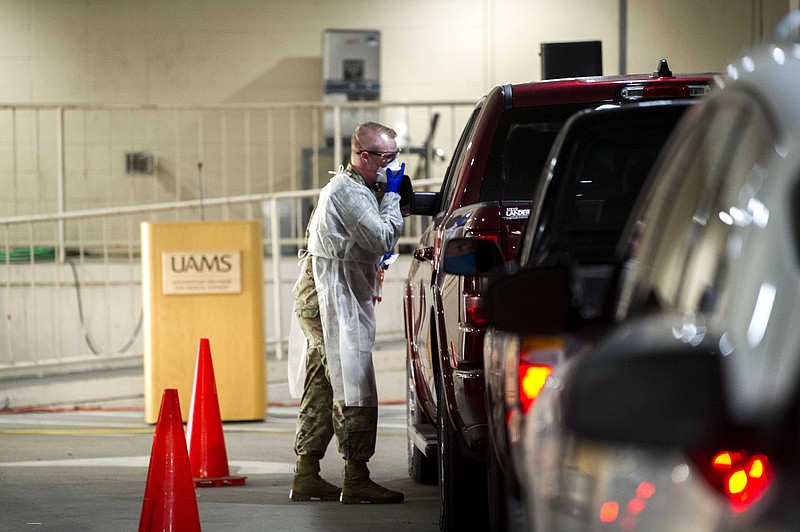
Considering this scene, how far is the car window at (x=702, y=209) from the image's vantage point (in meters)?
1.80

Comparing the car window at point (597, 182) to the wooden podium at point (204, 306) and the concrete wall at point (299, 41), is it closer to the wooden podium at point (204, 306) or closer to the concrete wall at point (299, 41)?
the wooden podium at point (204, 306)

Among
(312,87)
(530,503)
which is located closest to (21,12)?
(312,87)

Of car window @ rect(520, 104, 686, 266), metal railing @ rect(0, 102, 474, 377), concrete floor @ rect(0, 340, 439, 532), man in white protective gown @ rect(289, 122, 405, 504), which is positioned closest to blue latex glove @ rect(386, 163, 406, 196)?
man in white protective gown @ rect(289, 122, 405, 504)

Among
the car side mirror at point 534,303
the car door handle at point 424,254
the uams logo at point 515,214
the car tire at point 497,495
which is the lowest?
the car tire at point 497,495

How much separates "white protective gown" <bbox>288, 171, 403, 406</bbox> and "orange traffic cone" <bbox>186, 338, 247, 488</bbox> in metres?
1.15

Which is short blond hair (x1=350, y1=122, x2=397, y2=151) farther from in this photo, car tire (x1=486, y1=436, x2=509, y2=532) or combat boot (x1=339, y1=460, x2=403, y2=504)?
car tire (x1=486, y1=436, x2=509, y2=532)

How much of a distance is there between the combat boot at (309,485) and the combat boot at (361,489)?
178 millimetres

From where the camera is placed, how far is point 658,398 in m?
1.56

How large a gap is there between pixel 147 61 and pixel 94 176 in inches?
62.3

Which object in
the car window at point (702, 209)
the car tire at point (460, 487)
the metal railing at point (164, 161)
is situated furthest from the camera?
the metal railing at point (164, 161)

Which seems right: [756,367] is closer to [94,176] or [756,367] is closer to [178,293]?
[178,293]

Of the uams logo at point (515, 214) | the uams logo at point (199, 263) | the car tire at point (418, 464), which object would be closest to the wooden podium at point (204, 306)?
the uams logo at point (199, 263)

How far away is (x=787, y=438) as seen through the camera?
1.53 m

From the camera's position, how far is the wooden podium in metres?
10.6
